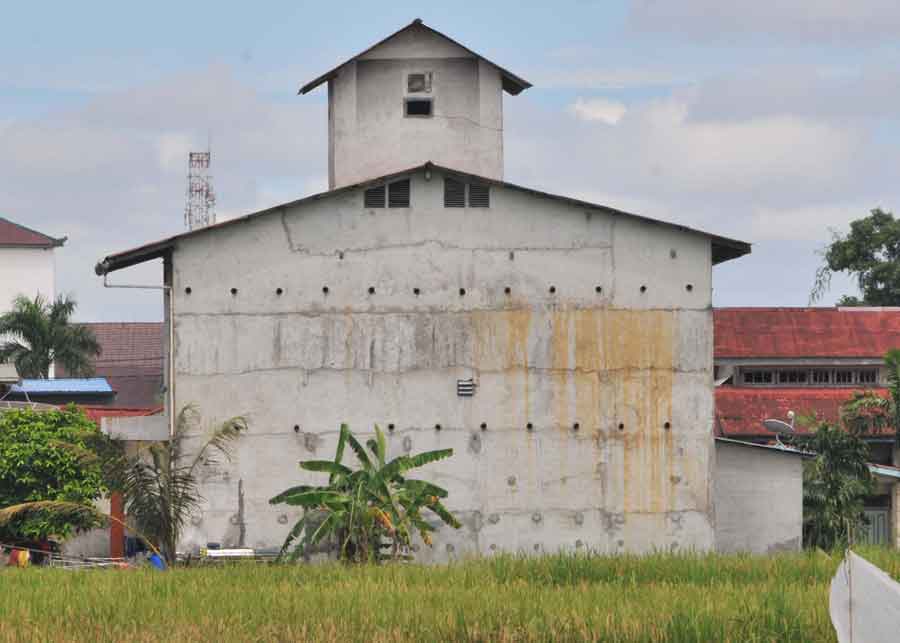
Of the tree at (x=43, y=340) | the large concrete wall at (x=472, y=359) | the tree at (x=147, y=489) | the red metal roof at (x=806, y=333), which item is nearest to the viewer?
the tree at (x=147, y=489)

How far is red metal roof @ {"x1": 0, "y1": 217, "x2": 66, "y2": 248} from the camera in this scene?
9419 cm

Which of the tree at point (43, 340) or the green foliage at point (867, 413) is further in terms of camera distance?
the tree at point (43, 340)

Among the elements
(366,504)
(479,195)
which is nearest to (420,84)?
(479,195)

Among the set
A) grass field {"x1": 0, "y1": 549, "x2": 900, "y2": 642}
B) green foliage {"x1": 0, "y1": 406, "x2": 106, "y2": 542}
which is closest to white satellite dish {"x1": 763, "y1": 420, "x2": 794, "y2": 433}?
green foliage {"x1": 0, "y1": 406, "x2": 106, "y2": 542}

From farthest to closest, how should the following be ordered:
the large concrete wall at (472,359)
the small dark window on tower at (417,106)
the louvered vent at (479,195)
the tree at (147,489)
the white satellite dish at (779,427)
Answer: the white satellite dish at (779,427)
the small dark window on tower at (417,106)
the louvered vent at (479,195)
the large concrete wall at (472,359)
the tree at (147,489)

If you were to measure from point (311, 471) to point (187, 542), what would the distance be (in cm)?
280

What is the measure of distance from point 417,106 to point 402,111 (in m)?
0.37

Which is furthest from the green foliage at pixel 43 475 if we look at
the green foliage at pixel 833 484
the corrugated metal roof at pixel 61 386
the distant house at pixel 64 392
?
the corrugated metal roof at pixel 61 386

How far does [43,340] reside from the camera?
69.8 metres

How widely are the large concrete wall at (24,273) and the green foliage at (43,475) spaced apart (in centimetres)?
5695

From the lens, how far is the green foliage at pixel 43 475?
121 ft

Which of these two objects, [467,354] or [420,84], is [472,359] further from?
[420,84]

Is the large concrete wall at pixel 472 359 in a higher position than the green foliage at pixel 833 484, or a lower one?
higher

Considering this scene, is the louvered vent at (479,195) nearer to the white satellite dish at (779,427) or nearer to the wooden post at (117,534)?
the white satellite dish at (779,427)
